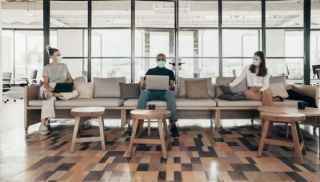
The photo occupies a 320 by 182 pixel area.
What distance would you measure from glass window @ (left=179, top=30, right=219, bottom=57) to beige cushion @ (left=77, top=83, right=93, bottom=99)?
318 centimetres

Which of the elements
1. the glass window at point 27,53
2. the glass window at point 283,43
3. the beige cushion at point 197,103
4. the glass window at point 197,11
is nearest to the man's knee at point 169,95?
the beige cushion at point 197,103

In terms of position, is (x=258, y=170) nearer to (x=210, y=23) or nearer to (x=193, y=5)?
(x=193, y=5)

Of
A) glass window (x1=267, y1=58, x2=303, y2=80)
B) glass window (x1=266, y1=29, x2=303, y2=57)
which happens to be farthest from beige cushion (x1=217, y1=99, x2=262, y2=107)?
glass window (x1=267, y1=58, x2=303, y2=80)

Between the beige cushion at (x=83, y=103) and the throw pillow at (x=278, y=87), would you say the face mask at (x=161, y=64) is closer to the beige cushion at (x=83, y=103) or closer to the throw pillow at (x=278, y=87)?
the beige cushion at (x=83, y=103)

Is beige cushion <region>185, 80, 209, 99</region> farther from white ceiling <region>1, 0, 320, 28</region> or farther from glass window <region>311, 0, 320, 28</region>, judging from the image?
glass window <region>311, 0, 320, 28</region>

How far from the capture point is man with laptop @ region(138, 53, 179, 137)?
207 inches

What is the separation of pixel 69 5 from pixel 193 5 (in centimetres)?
358

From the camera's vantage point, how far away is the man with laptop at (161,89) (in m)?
5.27

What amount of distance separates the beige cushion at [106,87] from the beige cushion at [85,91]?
4.4 inches

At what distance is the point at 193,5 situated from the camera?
9555mm

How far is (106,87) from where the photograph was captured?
20.3ft

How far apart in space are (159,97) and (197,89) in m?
0.93

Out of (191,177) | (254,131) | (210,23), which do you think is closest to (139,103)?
(254,131)

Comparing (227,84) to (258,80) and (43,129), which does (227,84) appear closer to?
(258,80)
